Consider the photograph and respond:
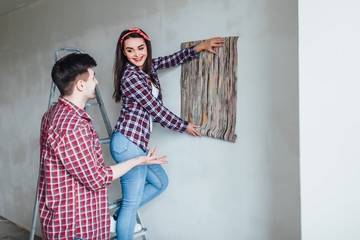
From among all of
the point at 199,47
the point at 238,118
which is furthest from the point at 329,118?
the point at 199,47

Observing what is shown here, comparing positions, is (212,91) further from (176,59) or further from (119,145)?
(119,145)

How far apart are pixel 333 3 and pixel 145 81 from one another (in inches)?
45.6

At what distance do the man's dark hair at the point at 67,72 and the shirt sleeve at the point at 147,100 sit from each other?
1.25 ft

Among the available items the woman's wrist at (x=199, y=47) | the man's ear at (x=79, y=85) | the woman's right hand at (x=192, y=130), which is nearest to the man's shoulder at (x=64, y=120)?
the man's ear at (x=79, y=85)

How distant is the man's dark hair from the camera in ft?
5.57

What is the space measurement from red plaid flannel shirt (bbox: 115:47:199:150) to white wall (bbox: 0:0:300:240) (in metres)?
0.28

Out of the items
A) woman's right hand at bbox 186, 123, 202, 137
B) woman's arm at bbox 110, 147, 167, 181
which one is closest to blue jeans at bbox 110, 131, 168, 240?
woman's arm at bbox 110, 147, 167, 181

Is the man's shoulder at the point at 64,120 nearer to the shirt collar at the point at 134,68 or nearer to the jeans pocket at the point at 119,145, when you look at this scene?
the jeans pocket at the point at 119,145

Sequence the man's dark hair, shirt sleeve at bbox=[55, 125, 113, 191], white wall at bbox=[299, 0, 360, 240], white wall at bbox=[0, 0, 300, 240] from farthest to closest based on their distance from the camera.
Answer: white wall at bbox=[0, 0, 300, 240]
the man's dark hair
shirt sleeve at bbox=[55, 125, 113, 191]
white wall at bbox=[299, 0, 360, 240]

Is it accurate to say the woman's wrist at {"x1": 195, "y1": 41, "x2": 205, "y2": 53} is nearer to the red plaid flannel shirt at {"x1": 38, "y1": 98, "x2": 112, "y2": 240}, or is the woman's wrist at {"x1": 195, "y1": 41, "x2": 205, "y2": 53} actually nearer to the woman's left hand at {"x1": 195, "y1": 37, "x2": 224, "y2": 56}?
the woman's left hand at {"x1": 195, "y1": 37, "x2": 224, "y2": 56}

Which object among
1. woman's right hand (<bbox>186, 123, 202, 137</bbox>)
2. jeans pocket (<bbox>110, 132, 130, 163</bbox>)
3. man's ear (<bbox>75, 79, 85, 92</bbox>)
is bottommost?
jeans pocket (<bbox>110, 132, 130, 163</bbox>)

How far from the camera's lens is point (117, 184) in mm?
2855

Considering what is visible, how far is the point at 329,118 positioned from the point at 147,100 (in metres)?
1.07

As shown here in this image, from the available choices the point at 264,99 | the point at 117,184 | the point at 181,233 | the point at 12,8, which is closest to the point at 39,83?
the point at 12,8
